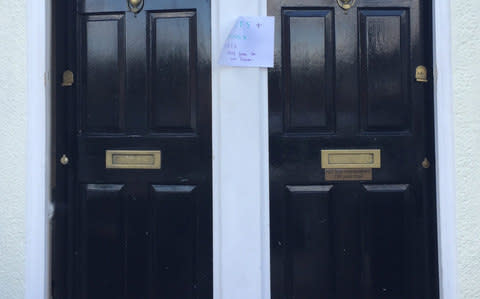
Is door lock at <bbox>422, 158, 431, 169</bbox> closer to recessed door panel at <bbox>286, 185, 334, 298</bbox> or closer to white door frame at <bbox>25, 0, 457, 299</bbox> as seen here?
white door frame at <bbox>25, 0, 457, 299</bbox>

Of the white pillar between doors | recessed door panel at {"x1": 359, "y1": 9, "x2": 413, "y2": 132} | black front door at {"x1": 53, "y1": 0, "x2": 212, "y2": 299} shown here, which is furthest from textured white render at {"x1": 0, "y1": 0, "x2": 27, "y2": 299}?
recessed door panel at {"x1": 359, "y1": 9, "x2": 413, "y2": 132}

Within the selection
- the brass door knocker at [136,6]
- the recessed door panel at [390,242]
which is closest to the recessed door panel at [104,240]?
the brass door knocker at [136,6]

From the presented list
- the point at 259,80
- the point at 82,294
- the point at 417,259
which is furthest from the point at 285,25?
the point at 82,294

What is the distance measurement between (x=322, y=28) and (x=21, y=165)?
182cm

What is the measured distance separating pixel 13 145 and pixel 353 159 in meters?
1.86

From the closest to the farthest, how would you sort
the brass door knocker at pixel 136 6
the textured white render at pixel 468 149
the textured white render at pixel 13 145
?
the textured white render at pixel 468 149 → the textured white render at pixel 13 145 → the brass door knocker at pixel 136 6

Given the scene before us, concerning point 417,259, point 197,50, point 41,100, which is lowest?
point 417,259

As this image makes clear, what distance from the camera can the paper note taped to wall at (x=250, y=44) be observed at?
2129mm

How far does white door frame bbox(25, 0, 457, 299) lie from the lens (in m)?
2.14

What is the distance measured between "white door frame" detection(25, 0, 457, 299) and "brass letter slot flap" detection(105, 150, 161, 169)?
0.34m

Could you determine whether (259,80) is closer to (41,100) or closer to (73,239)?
(41,100)

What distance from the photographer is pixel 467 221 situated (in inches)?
80.5

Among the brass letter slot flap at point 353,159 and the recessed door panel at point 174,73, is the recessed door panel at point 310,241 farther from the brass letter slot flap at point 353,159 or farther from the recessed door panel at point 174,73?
the recessed door panel at point 174,73

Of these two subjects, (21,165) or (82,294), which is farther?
(82,294)
